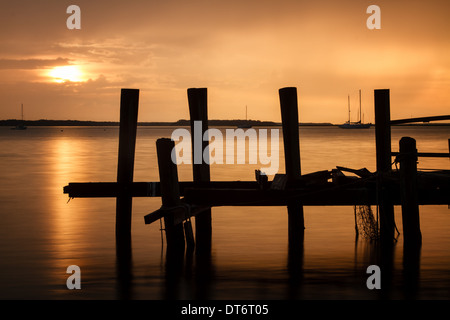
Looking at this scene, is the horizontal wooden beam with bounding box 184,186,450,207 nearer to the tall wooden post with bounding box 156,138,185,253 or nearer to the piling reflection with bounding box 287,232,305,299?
the tall wooden post with bounding box 156,138,185,253

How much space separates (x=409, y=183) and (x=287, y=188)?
6.66 ft

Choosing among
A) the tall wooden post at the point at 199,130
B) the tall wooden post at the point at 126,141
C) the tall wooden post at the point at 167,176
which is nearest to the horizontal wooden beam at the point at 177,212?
the tall wooden post at the point at 167,176

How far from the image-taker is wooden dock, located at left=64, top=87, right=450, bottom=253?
9.99 m

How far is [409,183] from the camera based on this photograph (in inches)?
395

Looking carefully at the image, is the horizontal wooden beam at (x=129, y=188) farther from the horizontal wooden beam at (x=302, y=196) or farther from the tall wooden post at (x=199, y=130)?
the horizontal wooden beam at (x=302, y=196)

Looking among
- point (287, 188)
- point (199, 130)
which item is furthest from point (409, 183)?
point (199, 130)

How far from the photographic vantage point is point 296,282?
9.48 m

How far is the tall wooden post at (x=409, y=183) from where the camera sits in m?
9.94

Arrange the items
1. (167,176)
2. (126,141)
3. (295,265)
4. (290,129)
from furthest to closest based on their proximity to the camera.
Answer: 1. (126,141)
2. (290,129)
3. (295,265)
4. (167,176)

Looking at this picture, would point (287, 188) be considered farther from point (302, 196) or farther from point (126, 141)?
point (126, 141)

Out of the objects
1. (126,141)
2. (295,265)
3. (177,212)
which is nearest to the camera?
(177,212)
